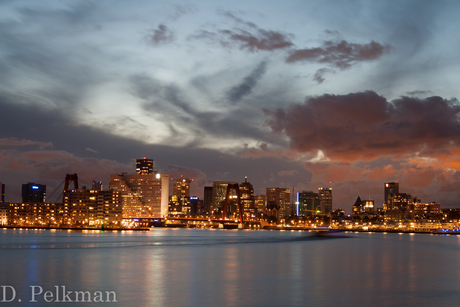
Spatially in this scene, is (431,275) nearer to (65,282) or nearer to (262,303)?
(262,303)

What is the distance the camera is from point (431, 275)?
149 feet

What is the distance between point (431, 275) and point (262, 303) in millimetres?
24317

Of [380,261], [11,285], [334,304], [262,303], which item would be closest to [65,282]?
[11,285]

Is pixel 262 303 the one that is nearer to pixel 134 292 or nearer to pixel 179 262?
pixel 134 292

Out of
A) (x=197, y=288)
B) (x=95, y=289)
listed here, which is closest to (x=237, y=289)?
(x=197, y=288)

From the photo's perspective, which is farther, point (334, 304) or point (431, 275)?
point (431, 275)

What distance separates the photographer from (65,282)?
37656 mm

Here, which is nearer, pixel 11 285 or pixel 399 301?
pixel 399 301

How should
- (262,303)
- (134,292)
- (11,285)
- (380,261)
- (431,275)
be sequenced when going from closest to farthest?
(262,303) < (134,292) < (11,285) < (431,275) < (380,261)

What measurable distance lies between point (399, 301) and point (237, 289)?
11.1 metres

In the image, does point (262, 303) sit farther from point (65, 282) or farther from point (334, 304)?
point (65, 282)

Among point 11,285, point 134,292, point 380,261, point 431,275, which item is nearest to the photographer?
point 134,292

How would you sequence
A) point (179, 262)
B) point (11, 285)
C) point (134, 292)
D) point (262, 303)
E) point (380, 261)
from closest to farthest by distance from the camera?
point (262, 303), point (134, 292), point (11, 285), point (179, 262), point (380, 261)

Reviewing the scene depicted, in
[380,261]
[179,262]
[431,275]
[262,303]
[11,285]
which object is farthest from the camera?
[380,261]
